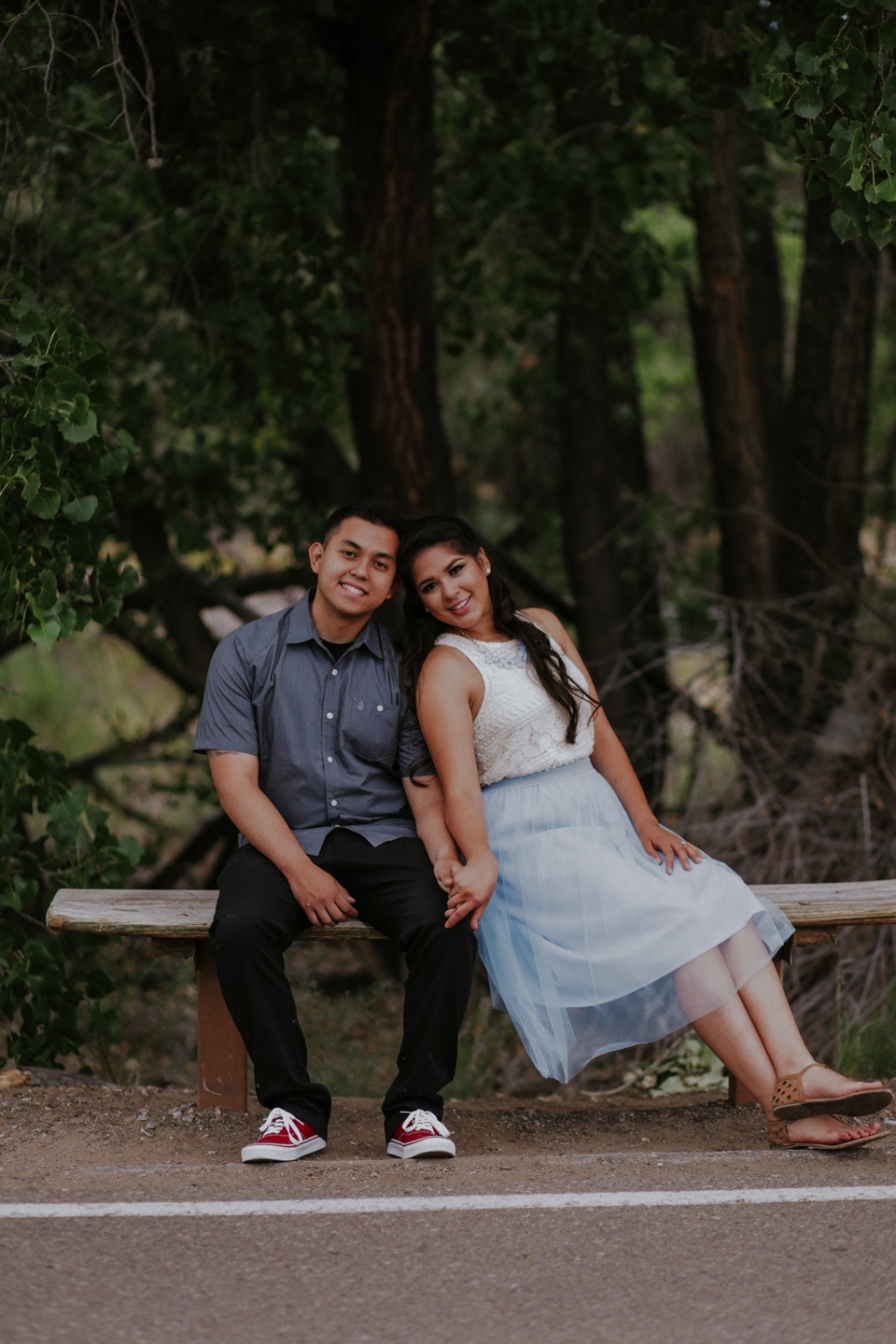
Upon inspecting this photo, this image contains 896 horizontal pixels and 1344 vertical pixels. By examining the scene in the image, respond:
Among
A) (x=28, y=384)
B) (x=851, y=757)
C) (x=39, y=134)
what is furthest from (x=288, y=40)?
(x=851, y=757)

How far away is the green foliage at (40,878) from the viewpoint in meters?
4.87

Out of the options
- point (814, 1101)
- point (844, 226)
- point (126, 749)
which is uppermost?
point (844, 226)

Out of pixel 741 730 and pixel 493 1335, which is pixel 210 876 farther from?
pixel 493 1335

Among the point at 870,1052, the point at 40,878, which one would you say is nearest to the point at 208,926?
the point at 40,878

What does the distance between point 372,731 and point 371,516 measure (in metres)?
0.62

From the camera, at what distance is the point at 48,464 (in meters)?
4.41

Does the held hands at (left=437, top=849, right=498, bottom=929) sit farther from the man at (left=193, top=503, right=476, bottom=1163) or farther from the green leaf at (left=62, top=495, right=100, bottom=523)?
the green leaf at (left=62, top=495, right=100, bottom=523)

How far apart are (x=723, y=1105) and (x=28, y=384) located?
10.0 feet

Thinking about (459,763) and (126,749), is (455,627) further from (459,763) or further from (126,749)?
(126,749)

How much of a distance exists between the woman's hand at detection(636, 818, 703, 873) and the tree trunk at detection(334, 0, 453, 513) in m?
3.10

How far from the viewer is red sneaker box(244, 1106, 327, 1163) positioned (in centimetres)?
372

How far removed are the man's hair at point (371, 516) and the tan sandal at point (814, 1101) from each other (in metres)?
1.85

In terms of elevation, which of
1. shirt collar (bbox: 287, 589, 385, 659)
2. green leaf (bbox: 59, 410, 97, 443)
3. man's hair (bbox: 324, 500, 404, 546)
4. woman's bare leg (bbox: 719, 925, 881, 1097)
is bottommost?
woman's bare leg (bbox: 719, 925, 881, 1097)

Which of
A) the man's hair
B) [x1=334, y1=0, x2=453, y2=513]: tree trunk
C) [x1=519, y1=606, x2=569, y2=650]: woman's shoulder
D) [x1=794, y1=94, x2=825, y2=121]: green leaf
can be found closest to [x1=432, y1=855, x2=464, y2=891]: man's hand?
[x1=519, y1=606, x2=569, y2=650]: woman's shoulder
